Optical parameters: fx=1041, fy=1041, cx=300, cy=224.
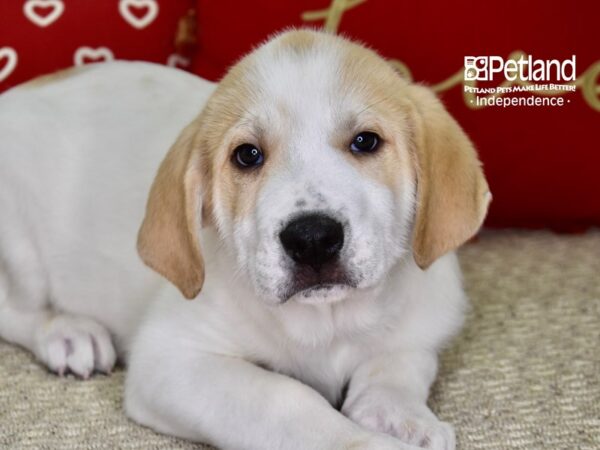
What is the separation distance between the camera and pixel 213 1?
3.60 meters

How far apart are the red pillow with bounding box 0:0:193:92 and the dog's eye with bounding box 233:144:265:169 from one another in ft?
4.97

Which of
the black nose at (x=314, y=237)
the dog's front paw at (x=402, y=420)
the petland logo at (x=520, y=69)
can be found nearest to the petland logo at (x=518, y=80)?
the petland logo at (x=520, y=69)

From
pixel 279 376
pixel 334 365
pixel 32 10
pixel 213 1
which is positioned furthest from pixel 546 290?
pixel 32 10

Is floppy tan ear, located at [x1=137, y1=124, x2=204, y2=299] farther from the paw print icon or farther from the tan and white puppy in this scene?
the paw print icon

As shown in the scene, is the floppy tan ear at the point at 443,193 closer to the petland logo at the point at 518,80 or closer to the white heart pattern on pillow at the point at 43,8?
the petland logo at the point at 518,80

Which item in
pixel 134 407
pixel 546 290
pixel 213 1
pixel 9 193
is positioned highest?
pixel 213 1

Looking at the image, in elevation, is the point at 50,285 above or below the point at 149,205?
below

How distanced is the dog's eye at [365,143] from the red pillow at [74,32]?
5.40ft

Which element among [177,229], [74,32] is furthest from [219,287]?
[74,32]

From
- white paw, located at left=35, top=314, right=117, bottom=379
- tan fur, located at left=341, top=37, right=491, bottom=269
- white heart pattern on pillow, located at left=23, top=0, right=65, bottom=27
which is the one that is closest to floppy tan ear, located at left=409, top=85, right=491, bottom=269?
tan fur, located at left=341, top=37, right=491, bottom=269

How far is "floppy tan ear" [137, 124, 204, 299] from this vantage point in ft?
7.66

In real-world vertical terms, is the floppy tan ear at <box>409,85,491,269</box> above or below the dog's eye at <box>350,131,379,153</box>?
below

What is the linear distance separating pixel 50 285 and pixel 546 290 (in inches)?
59.3

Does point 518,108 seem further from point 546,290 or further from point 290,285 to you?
point 290,285
